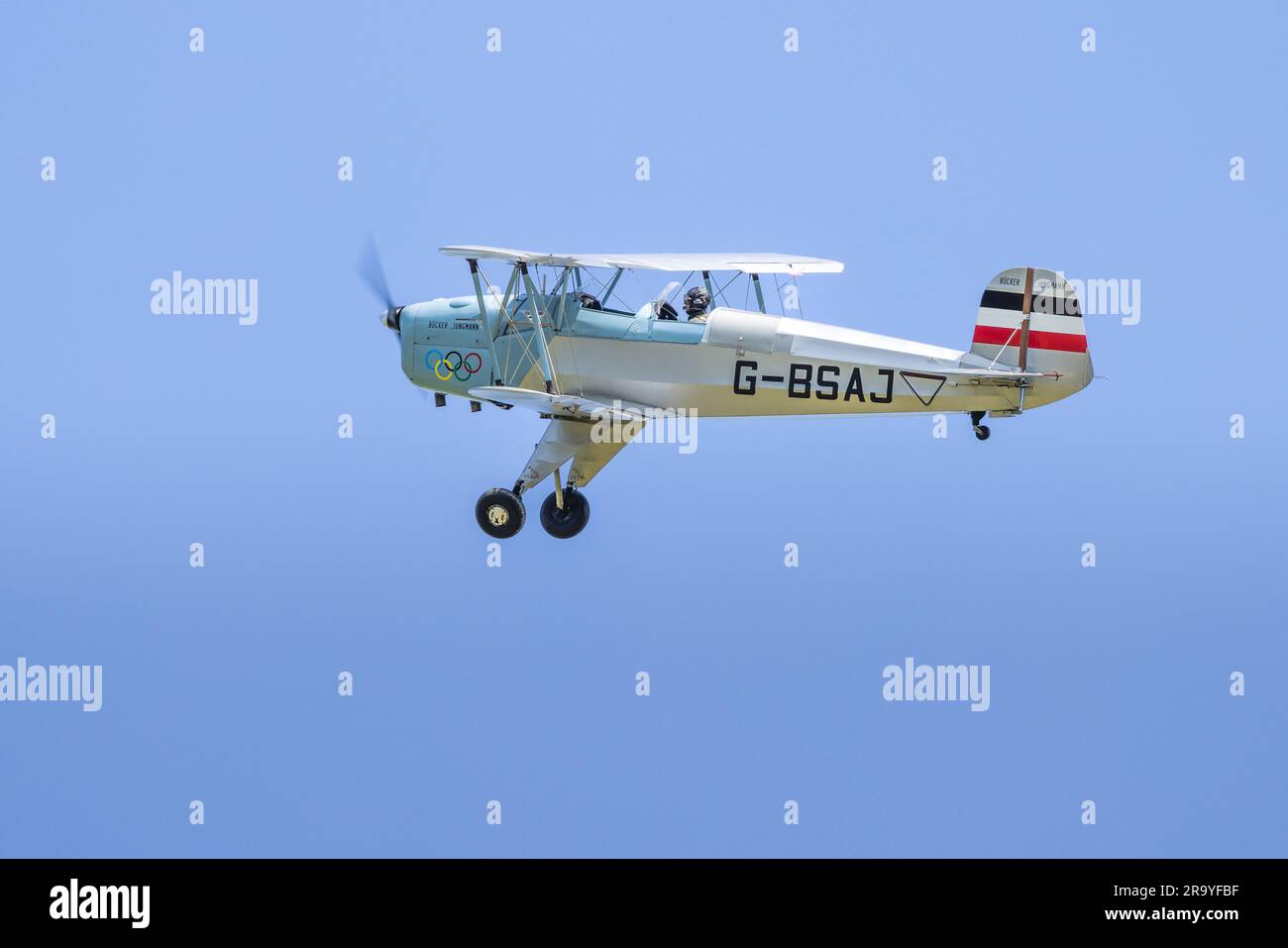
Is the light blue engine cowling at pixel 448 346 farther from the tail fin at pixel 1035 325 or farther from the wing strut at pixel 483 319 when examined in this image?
the tail fin at pixel 1035 325

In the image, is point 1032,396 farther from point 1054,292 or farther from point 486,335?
point 486,335

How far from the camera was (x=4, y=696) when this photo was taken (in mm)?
27312

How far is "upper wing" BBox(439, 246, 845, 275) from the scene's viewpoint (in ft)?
74.9

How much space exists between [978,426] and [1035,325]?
4.14 ft

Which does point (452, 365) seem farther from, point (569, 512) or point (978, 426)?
point (978, 426)

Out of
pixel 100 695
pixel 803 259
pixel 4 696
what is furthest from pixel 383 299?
pixel 100 695

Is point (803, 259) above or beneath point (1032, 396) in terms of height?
above

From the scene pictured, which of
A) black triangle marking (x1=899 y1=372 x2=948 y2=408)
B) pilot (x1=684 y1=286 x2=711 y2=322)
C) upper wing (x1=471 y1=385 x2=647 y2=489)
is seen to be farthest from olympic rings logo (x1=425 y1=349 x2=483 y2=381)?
black triangle marking (x1=899 y1=372 x2=948 y2=408)

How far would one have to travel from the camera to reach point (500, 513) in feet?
78.5

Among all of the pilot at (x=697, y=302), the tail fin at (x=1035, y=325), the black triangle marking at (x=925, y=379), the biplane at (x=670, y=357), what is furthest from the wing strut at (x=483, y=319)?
the tail fin at (x=1035, y=325)

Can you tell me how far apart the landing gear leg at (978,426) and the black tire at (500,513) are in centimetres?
543

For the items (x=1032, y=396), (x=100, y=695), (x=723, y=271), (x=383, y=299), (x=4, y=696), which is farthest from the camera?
(x=100, y=695)

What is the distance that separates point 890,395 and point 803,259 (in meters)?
2.72

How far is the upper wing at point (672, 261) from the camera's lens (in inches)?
899
